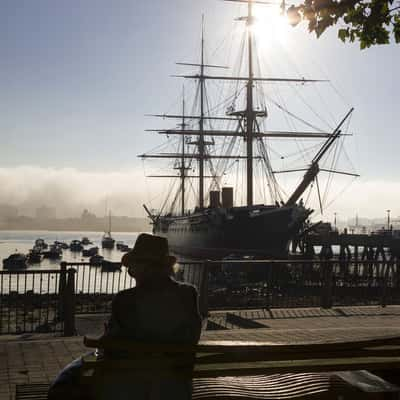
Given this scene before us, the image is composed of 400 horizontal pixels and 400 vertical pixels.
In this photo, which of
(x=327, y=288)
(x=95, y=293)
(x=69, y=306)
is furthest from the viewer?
(x=95, y=293)

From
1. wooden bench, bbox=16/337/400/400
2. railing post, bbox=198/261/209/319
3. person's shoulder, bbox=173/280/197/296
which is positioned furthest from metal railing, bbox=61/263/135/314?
person's shoulder, bbox=173/280/197/296

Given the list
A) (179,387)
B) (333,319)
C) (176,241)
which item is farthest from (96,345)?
(176,241)

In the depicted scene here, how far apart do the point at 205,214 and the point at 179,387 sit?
62189mm

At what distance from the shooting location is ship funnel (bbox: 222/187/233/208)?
68625 mm

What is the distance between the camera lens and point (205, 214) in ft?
216

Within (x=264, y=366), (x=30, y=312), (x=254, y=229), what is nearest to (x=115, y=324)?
(x=264, y=366)

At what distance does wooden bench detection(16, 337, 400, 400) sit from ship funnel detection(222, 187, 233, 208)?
63.9 m

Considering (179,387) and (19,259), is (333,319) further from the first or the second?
(19,259)

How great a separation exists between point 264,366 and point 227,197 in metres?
65.6

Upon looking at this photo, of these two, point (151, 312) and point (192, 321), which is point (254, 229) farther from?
point (151, 312)

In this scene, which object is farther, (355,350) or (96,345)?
(355,350)

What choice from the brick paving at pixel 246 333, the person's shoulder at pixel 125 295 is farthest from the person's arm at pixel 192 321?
the brick paving at pixel 246 333

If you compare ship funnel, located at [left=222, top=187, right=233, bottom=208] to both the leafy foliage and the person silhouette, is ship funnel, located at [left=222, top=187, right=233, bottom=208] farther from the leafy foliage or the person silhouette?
the person silhouette

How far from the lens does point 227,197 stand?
228 ft
